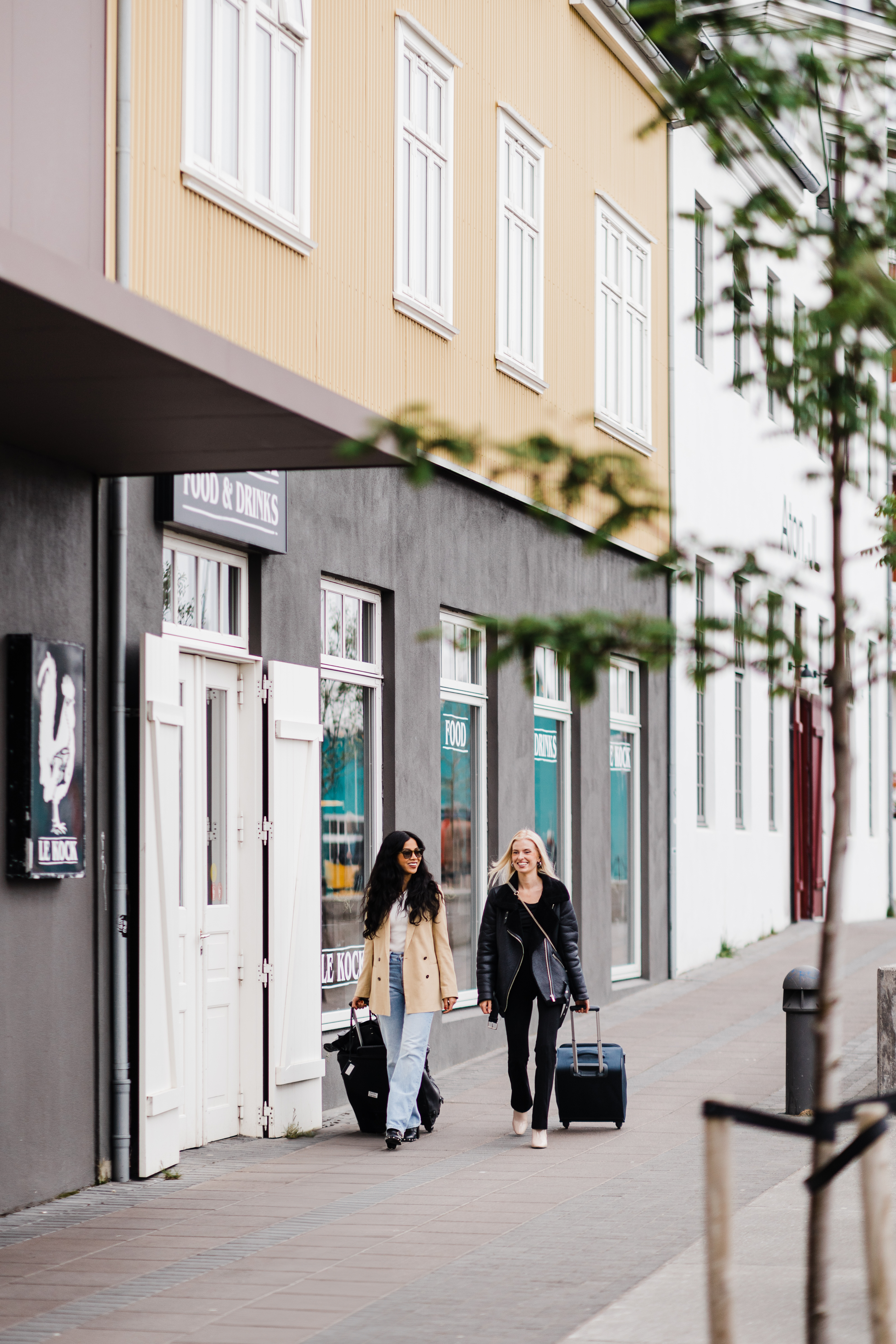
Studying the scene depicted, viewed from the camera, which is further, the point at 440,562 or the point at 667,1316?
the point at 440,562

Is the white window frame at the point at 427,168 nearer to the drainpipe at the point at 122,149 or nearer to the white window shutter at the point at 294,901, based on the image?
the white window shutter at the point at 294,901

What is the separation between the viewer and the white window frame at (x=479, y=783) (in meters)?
14.9

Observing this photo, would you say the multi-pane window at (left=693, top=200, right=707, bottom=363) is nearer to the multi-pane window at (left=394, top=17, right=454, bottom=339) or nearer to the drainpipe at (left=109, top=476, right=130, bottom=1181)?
the multi-pane window at (left=394, top=17, right=454, bottom=339)

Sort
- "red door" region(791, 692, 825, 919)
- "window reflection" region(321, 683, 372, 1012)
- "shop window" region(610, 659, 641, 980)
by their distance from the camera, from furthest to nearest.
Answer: "red door" region(791, 692, 825, 919)
"shop window" region(610, 659, 641, 980)
"window reflection" region(321, 683, 372, 1012)

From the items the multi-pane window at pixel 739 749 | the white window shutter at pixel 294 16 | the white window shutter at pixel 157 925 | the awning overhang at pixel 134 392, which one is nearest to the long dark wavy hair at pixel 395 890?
the white window shutter at pixel 157 925

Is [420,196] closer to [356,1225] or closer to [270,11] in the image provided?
[270,11]

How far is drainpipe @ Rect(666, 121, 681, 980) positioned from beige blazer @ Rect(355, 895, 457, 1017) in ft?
29.8

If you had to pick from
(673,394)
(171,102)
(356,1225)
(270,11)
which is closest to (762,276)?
(673,394)

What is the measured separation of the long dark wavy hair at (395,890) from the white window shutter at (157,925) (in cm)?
153

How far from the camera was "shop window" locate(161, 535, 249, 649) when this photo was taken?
10492mm

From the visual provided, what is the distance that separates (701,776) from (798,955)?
7.60ft

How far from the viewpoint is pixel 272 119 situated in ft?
37.9

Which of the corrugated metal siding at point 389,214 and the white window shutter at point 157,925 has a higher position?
the corrugated metal siding at point 389,214

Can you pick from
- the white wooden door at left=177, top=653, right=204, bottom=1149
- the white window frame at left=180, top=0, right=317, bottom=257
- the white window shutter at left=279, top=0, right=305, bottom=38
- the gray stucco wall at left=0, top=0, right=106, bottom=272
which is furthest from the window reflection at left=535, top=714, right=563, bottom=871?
the gray stucco wall at left=0, top=0, right=106, bottom=272
